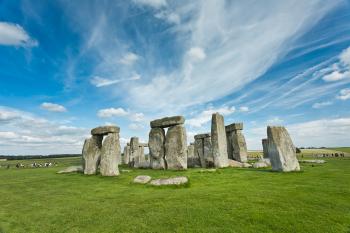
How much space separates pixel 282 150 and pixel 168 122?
8221 mm

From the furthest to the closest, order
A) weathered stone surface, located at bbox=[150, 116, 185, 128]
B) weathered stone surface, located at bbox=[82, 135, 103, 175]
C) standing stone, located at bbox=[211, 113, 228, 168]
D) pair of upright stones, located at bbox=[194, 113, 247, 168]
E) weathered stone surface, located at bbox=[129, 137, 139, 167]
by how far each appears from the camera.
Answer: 1. weathered stone surface, located at bbox=[129, 137, 139, 167]
2. weathered stone surface, located at bbox=[150, 116, 185, 128]
3. pair of upright stones, located at bbox=[194, 113, 247, 168]
4. standing stone, located at bbox=[211, 113, 228, 168]
5. weathered stone surface, located at bbox=[82, 135, 103, 175]

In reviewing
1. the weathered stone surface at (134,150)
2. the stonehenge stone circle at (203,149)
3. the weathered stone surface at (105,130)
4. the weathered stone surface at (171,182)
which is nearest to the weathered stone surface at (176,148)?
the stonehenge stone circle at (203,149)

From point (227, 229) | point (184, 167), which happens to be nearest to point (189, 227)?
point (227, 229)

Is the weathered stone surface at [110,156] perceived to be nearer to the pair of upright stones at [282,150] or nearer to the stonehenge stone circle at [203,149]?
the stonehenge stone circle at [203,149]

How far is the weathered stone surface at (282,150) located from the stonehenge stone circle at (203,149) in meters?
6.57

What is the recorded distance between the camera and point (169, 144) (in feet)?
54.5

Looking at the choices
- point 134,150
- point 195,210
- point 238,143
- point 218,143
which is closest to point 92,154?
point 134,150

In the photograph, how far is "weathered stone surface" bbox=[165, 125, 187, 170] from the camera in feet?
52.1

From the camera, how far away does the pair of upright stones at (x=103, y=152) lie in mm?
13922

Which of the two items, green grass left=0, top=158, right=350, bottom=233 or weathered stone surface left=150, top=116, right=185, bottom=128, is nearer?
green grass left=0, top=158, right=350, bottom=233

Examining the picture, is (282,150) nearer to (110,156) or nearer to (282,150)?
(282,150)

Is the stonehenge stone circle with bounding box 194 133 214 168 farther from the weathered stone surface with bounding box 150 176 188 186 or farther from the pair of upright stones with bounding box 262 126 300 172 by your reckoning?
the weathered stone surface with bounding box 150 176 188 186

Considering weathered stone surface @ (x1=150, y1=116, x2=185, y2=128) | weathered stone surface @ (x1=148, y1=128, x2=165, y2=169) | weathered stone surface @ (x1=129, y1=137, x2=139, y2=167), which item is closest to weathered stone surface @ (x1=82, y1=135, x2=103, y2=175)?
weathered stone surface @ (x1=148, y1=128, x2=165, y2=169)

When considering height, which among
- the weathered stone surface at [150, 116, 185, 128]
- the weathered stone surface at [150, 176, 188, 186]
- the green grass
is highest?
the weathered stone surface at [150, 116, 185, 128]
